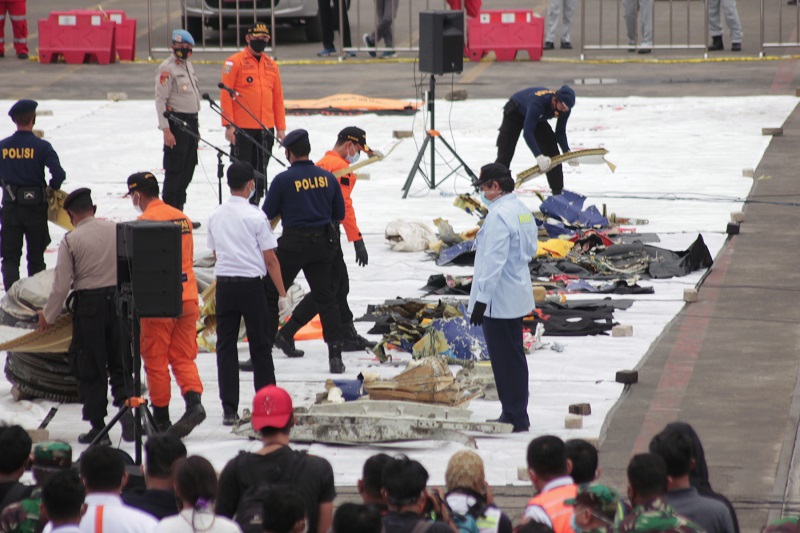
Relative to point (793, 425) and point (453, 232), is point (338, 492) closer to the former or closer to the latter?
point (793, 425)

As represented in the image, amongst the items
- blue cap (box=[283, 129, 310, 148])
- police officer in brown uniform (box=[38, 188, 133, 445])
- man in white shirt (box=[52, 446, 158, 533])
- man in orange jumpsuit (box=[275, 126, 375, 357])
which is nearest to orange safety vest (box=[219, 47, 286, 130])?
man in orange jumpsuit (box=[275, 126, 375, 357])

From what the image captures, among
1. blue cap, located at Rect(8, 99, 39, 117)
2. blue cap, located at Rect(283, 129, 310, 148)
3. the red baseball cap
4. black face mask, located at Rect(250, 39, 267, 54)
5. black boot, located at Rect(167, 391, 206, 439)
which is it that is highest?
black face mask, located at Rect(250, 39, 267, 54)

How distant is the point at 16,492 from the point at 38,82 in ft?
65.0

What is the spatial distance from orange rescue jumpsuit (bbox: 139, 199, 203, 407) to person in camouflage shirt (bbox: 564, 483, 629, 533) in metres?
4.21

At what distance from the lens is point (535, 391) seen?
10.6 metres

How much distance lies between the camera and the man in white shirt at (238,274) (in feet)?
32.1

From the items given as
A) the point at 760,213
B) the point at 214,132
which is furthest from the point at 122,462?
the point at 214,132

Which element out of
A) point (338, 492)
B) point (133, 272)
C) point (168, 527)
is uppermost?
point (133, 272)

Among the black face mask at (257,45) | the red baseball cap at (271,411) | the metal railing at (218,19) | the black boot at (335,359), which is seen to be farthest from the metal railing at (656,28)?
the red baseball cap at (271,411)

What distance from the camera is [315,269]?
36.3ft

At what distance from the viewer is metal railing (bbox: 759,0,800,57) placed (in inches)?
1072

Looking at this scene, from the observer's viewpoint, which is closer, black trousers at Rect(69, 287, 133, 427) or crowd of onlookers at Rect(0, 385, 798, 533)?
crowd of onlookers at Rect(0, 385, 798, 533)

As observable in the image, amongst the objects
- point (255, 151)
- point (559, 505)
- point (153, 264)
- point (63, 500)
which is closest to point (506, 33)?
point (255, 151)

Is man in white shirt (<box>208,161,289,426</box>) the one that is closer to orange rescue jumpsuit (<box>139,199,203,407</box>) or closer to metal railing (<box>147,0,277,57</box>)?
orange rescue jumpsuit (<box>139,199,203,407</box>)
